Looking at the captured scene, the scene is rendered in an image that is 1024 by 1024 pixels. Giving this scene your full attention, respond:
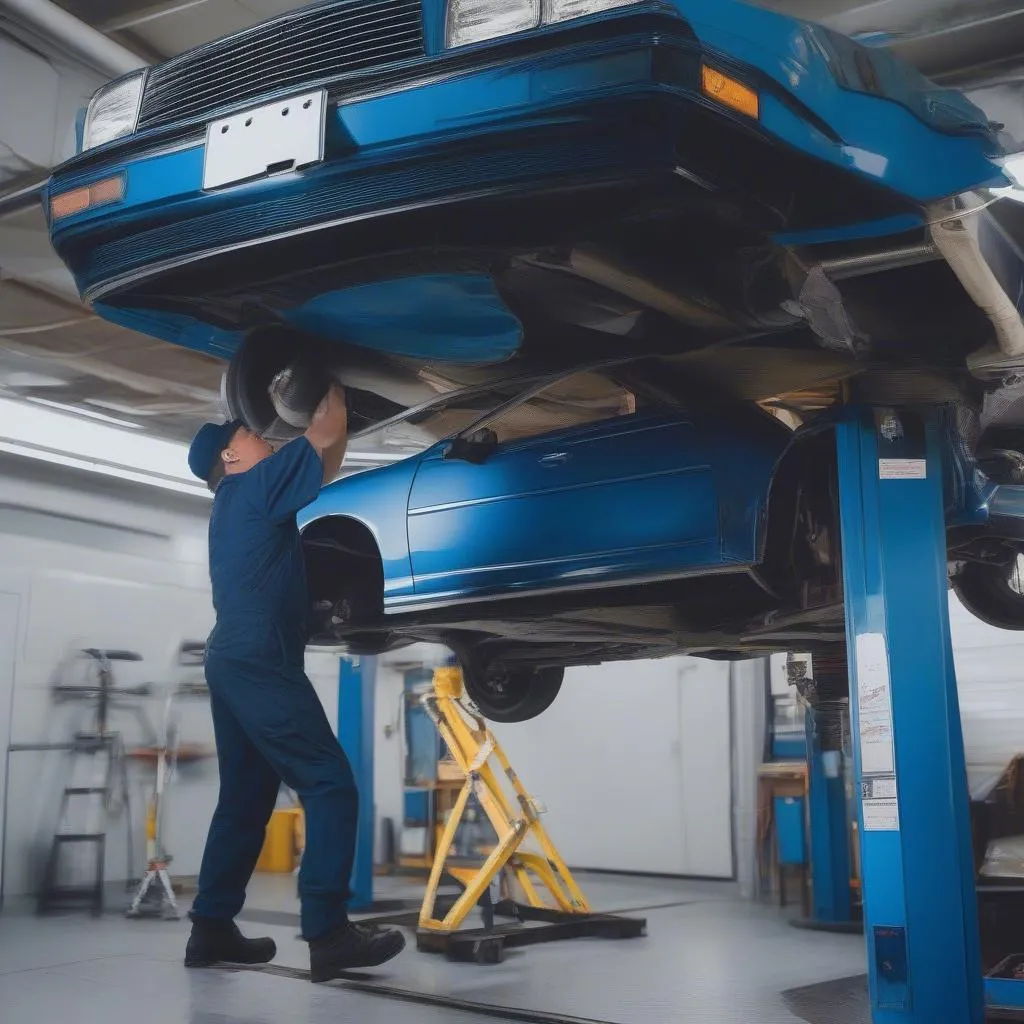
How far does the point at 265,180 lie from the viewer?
1957mm

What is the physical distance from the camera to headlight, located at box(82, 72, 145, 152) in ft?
7.55

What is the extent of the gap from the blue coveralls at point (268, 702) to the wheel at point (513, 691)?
5.17ft

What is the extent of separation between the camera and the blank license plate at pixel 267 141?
191cm

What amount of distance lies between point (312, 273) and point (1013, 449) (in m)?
2.32

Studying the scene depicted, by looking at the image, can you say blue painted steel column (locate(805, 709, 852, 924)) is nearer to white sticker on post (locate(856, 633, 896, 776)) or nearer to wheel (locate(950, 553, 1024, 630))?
wheel (locate(950, 553, 1024, 630))

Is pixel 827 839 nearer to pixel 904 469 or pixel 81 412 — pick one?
pixel 904 469

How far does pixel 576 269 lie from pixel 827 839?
4050 millimetres

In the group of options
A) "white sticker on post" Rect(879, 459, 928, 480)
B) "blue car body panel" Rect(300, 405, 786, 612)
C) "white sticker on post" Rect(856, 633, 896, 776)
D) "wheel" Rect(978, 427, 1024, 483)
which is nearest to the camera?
"white sticker on post" Rect(856, 633, 896, 776)

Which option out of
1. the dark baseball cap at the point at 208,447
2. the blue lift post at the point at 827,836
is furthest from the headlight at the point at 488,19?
the blue lift post at the point at 827,836

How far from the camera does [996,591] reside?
12.5ft

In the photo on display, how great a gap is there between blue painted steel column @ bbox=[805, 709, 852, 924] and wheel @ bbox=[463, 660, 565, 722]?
140 centimetres

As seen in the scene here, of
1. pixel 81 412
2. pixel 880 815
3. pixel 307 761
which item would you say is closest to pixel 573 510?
pixel 307 761

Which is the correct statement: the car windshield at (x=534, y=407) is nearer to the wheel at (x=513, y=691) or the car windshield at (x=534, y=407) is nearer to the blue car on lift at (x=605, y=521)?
the blue car on lift at (x=605, y=521)

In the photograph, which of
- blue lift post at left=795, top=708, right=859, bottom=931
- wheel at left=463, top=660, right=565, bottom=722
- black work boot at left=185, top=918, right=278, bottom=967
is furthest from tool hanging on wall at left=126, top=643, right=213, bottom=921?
blue lift post at left=795, top=708, right=859, bottom=931
